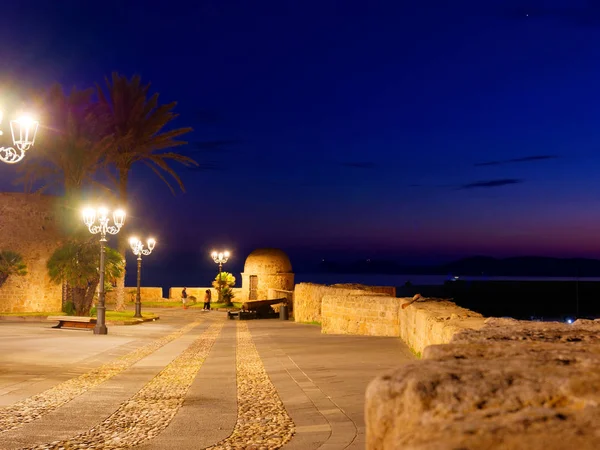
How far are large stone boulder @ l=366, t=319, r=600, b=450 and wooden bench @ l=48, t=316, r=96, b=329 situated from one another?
20554 mm

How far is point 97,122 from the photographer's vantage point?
30.8 meters

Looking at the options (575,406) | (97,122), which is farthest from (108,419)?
(97,122)

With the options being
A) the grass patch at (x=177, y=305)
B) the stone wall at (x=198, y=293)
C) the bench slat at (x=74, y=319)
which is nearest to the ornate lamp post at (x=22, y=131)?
the bench slat at (x=74, y=319)

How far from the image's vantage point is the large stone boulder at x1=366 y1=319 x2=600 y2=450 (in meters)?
1.85

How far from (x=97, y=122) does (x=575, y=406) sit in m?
30.9

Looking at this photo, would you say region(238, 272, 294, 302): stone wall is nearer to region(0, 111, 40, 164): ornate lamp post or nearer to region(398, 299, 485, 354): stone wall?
region(398, 299, 485, 354): stone wall

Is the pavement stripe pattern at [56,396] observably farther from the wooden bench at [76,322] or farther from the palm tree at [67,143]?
the palm tree at [67,143]

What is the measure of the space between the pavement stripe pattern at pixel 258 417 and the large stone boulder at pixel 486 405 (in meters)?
4.25

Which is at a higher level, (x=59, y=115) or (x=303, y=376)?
(x=59, y=115)

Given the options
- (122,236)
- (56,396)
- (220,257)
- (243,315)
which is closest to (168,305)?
(220,257)

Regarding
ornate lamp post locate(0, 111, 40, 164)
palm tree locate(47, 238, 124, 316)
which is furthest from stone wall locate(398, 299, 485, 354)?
palm tree locate(47, 238, 124, 316)

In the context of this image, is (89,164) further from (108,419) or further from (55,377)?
(108,419)

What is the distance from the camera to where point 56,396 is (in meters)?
8.99

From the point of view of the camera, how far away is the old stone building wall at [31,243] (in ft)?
96.2
